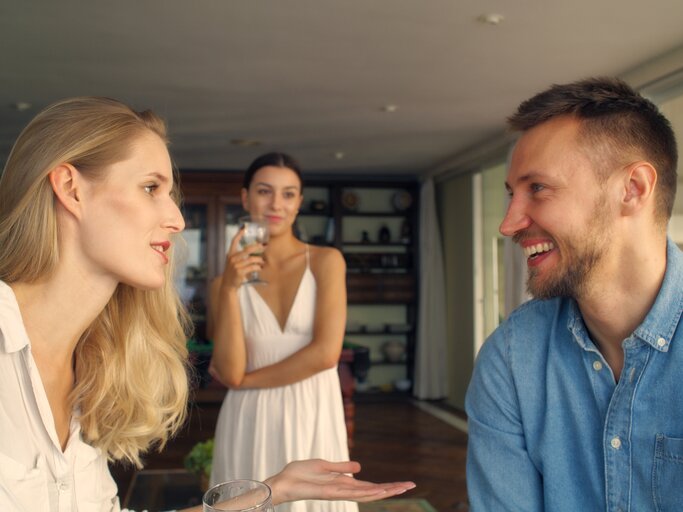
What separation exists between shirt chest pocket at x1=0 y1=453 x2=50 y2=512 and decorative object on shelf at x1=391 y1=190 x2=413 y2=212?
301 inches

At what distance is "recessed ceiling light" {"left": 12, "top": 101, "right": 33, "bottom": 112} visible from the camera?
506cm

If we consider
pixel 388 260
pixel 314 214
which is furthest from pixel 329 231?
pixel 388 260

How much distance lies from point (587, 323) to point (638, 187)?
305 millimetres

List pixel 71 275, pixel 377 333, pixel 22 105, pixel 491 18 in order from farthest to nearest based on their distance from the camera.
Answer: pixel 377 333, pixel 22 105, pixel 491 18, pixel 71 275

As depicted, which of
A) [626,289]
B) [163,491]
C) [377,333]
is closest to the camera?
[626,289]

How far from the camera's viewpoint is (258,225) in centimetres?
229

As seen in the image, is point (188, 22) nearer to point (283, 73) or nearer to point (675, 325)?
point (283, 73)

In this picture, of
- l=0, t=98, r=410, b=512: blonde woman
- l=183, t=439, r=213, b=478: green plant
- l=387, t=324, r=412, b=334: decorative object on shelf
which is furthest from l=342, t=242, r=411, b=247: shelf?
l=0, t=98, r=410, b=512: blonde woman

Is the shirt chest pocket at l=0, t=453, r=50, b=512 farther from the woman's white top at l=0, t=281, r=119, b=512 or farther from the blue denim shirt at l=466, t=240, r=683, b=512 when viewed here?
the blue denim shirt at l=466, t=240, r=683, b=512

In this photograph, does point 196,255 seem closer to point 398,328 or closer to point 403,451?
point 398,328

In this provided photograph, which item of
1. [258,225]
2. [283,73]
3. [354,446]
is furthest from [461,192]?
[258,225]

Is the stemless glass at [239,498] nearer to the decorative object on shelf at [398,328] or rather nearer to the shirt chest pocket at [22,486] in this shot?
the shirt chest pocket at [22,486]

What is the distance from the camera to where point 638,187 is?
1.43m

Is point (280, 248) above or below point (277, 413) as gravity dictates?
above
